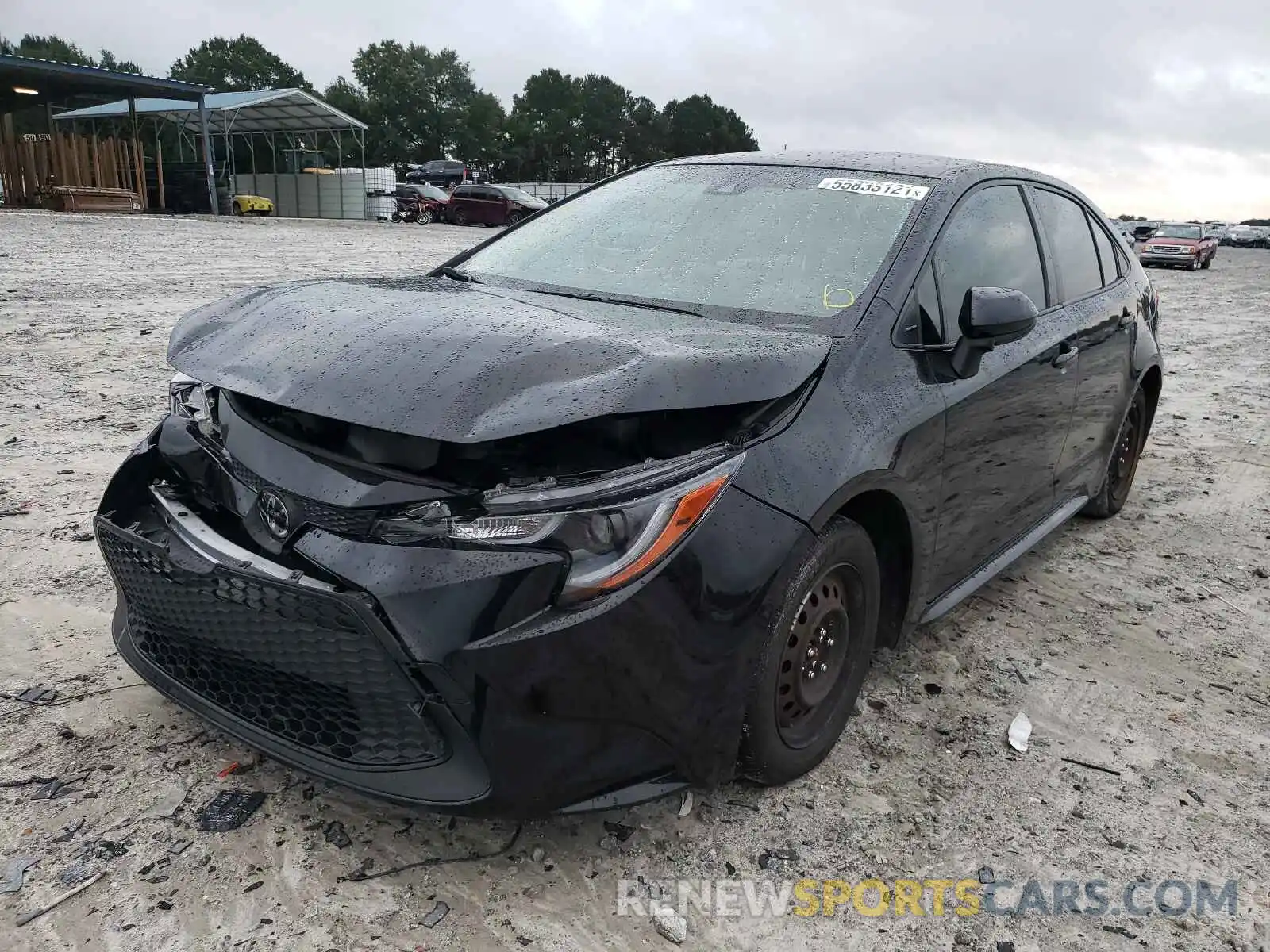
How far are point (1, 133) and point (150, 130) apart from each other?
51.7 feet

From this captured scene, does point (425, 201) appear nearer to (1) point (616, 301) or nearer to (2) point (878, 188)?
(2) point (878, 188)

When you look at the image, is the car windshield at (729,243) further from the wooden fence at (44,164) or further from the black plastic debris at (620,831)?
the wooden fence at (44,164)

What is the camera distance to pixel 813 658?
2.53 metres

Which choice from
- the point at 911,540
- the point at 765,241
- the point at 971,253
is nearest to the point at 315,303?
the point at 765,241

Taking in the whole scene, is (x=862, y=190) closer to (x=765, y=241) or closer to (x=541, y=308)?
(x=765, y=241)

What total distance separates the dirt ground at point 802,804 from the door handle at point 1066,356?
98 centimetres

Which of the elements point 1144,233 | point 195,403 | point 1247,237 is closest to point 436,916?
point 195,403

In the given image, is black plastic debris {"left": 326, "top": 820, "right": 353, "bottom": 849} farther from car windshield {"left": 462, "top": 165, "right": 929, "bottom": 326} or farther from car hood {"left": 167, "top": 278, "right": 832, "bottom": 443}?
car windshield {"left": 462, "top": 165, "right": 929, "bottom": 326}

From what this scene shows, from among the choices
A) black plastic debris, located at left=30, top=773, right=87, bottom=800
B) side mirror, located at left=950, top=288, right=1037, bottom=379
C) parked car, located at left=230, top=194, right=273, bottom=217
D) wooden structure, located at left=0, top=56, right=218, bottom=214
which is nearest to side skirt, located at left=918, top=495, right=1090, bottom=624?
side mirror, located at left=950, top=288, right=1037, bottom=379

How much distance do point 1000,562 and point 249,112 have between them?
114 feet

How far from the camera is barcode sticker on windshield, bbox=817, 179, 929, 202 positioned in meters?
3.13

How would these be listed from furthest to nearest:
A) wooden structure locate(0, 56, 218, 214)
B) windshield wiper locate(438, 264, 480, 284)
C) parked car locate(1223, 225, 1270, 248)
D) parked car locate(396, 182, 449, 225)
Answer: parked car locate(1223, 225, 1270, 248) → parked car locate(396, 182, 449, 225) → wooden structure locate(0, 56, 218, 214) → windshield wiper locate(438, 264, 480, 284)

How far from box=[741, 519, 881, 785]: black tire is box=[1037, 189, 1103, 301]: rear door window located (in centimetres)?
187

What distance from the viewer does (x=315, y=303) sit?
8.39ft
